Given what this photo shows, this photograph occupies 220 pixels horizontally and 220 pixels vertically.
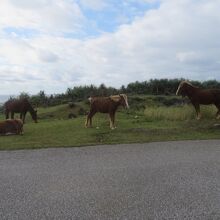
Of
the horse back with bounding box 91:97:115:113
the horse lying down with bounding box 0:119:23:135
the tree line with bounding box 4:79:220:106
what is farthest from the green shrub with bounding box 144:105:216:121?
the tree line with bounding box 4:79:220:106

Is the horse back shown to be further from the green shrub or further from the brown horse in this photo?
the brown horse

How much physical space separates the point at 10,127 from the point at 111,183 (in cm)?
882

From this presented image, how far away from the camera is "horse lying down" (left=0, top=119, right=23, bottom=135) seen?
1509 centimetres

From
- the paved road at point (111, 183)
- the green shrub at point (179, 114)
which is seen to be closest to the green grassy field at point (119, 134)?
the green shrub at point (179, 114)

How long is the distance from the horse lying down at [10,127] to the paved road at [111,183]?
4.19 metres

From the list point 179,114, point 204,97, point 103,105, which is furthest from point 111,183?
point 179,114

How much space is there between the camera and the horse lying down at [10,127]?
594 inches

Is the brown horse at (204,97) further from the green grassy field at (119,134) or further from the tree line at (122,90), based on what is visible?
the tree line at (122,90)

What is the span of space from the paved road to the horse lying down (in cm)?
419

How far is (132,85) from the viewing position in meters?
40.4

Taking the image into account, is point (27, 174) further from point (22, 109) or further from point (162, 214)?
point (22, 109)

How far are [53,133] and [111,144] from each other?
385 cm

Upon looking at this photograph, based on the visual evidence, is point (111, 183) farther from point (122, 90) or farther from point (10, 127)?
point (122, 90)

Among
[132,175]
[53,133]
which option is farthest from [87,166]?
[53,133]
